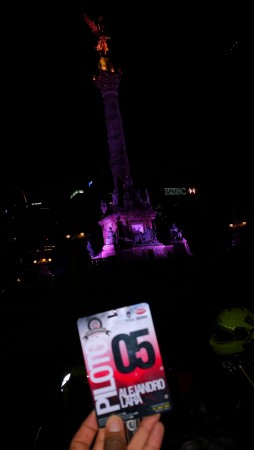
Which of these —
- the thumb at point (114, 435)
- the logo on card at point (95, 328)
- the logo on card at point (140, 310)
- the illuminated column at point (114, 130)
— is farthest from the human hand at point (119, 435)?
the illuminated column at point (114, 130)

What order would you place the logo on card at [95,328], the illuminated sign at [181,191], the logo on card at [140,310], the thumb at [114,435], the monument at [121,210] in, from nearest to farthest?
the thumb at [114,435] → the logo on card at [95,328] → the logo on card at [140,310] → the monument at [121,210] → the illuminated sign at [181,191]

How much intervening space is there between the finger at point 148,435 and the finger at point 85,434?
39cm

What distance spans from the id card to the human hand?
0.09 m

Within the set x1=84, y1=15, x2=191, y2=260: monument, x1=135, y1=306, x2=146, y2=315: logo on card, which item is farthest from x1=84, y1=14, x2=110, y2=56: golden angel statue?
x1=135, y1=306, x2=146, y2=315: logo on card

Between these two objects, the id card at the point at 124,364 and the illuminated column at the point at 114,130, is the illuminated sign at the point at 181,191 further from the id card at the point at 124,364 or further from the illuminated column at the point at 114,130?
the id card at the point at 124,364

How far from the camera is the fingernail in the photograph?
6.93 ft

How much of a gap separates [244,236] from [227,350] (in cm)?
2877

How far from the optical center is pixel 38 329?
37.0 feet

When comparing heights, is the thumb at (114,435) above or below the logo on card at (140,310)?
below

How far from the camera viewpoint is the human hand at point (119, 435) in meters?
2.08

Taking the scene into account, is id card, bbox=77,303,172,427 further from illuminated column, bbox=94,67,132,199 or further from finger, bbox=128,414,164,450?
illuminated column, bbox=94,67,132,199

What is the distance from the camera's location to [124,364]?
2482 mm

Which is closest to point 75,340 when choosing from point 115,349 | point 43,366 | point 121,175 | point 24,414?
point 43,366

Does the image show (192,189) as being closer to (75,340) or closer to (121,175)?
(121,175)
